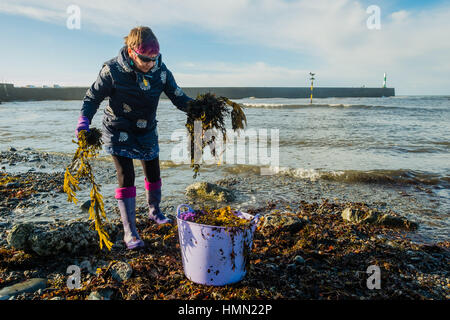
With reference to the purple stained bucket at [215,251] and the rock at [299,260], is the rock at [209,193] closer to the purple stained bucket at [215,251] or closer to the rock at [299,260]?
the rock at [299,260]

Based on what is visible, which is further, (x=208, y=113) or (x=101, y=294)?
(x=208, y=113)

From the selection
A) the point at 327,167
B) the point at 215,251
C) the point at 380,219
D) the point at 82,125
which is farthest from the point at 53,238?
the point at 327,167

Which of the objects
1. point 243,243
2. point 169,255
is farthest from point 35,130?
point 243,243

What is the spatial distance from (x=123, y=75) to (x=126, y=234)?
5.75 ft

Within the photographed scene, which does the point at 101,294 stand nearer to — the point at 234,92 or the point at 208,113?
the point at 208,113

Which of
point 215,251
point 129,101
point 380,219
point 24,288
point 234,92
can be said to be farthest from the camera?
point 234,92

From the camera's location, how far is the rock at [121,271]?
8.84 ft

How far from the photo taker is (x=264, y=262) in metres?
2.93

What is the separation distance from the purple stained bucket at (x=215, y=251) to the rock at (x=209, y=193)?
2.56m

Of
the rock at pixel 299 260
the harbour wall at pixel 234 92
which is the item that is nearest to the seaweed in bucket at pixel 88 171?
the rock at pixel 299 260

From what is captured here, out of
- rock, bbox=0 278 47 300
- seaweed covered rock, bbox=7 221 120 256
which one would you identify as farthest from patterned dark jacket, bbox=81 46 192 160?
rock, bbox=0 278 47 300

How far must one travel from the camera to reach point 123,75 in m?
3.10

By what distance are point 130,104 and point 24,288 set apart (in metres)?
1.96
